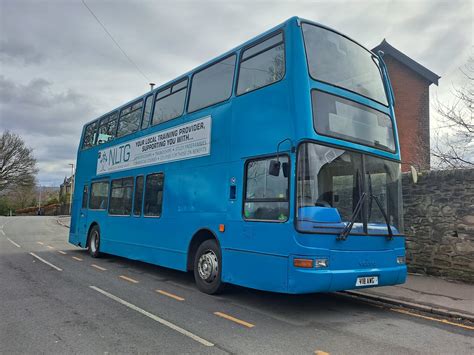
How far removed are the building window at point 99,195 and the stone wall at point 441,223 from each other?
8550 millimetres

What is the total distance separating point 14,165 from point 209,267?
5350 centimetres

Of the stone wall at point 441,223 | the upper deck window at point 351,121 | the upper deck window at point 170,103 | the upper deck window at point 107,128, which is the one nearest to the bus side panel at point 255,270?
the upper deck window at point 351,121

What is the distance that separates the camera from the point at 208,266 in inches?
282

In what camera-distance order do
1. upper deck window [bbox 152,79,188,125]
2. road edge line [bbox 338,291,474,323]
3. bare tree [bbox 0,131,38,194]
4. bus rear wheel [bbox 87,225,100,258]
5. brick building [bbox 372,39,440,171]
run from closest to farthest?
1. road edge line [bbox 338,291,474,323]
2. upper deck window [bbox 152,79,188,125]
3. bus rear wheel [bbox 87,225,100,258]
4. brick building [bbox 372,39,440,171]
5. bare tree [bbox 0,131,38,194]

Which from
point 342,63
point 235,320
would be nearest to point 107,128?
point 342,63

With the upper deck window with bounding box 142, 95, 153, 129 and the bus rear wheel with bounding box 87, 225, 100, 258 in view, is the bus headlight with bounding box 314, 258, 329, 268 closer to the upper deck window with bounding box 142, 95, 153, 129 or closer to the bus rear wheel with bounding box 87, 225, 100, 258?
the upper deck window with bounding box 142, 95, 153, 129

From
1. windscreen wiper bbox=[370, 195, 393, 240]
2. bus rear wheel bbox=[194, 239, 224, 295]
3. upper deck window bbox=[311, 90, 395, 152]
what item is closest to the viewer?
upper deck window bbox=[311, 90, 395, 152]

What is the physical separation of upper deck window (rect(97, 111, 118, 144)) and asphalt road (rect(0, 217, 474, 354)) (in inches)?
198

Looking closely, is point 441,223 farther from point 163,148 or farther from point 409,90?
point 409,90

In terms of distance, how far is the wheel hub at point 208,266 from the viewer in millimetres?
7027

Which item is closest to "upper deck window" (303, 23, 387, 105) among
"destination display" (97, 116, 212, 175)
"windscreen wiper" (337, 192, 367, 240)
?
"windscreen wiper" (337, 192, 367, 240)

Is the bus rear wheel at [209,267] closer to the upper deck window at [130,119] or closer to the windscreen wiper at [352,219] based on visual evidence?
the windscreen wiper at [352,219]

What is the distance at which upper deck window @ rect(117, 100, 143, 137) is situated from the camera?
1047cm

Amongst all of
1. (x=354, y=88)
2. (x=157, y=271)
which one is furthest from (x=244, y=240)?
(x=157, y=271)
